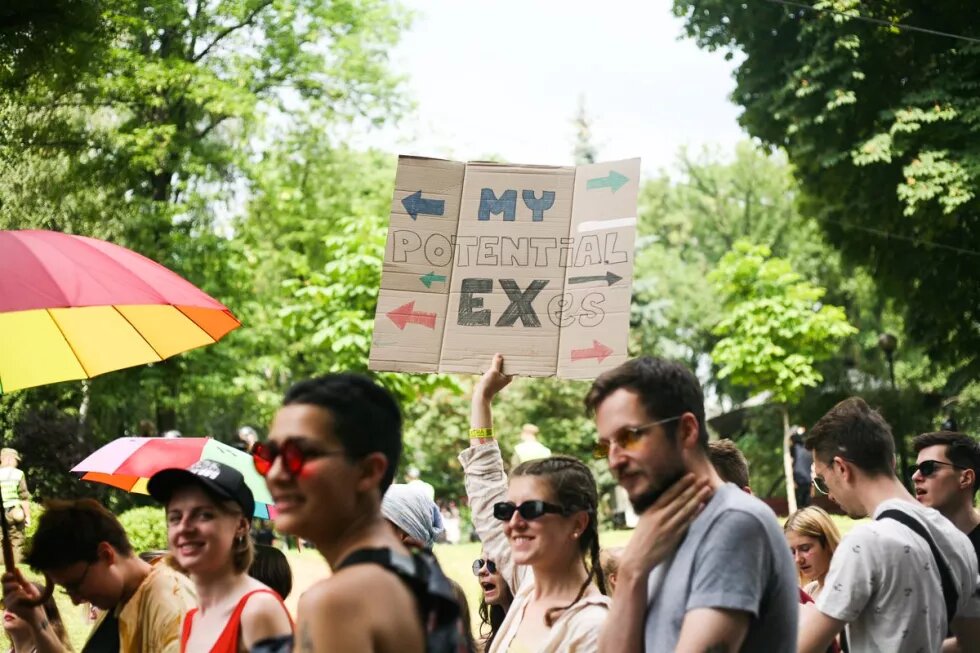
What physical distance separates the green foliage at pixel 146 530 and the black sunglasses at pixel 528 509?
12828 mm

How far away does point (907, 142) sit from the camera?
2102 centimetres

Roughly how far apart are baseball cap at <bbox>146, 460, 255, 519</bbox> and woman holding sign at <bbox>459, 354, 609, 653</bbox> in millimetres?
829

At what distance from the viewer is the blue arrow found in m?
5.39

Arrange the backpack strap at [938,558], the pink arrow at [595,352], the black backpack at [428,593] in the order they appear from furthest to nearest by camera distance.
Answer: the pink arrow at [595,352], the backpack strap at [938,558], the black backpack at [428,593]

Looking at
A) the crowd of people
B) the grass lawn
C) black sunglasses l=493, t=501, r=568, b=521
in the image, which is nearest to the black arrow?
the crowd of people

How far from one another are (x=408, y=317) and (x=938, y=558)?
2349 millimetres

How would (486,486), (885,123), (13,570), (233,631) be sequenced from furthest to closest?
(885,123) → (486,486) → (13,570) → (233,631)

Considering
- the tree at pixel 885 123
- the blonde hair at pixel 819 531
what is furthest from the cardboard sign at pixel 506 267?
the tree at pixel 885 123

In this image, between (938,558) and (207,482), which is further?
(938,558)

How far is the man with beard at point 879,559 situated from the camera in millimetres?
3900

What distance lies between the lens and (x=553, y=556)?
3.85 meters

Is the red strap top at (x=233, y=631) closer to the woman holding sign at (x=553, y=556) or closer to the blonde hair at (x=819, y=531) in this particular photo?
the woman holding sign at (x=553, y=556)

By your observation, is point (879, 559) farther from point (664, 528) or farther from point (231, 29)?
point (231, 29)

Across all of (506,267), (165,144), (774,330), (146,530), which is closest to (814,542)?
(506,267)
